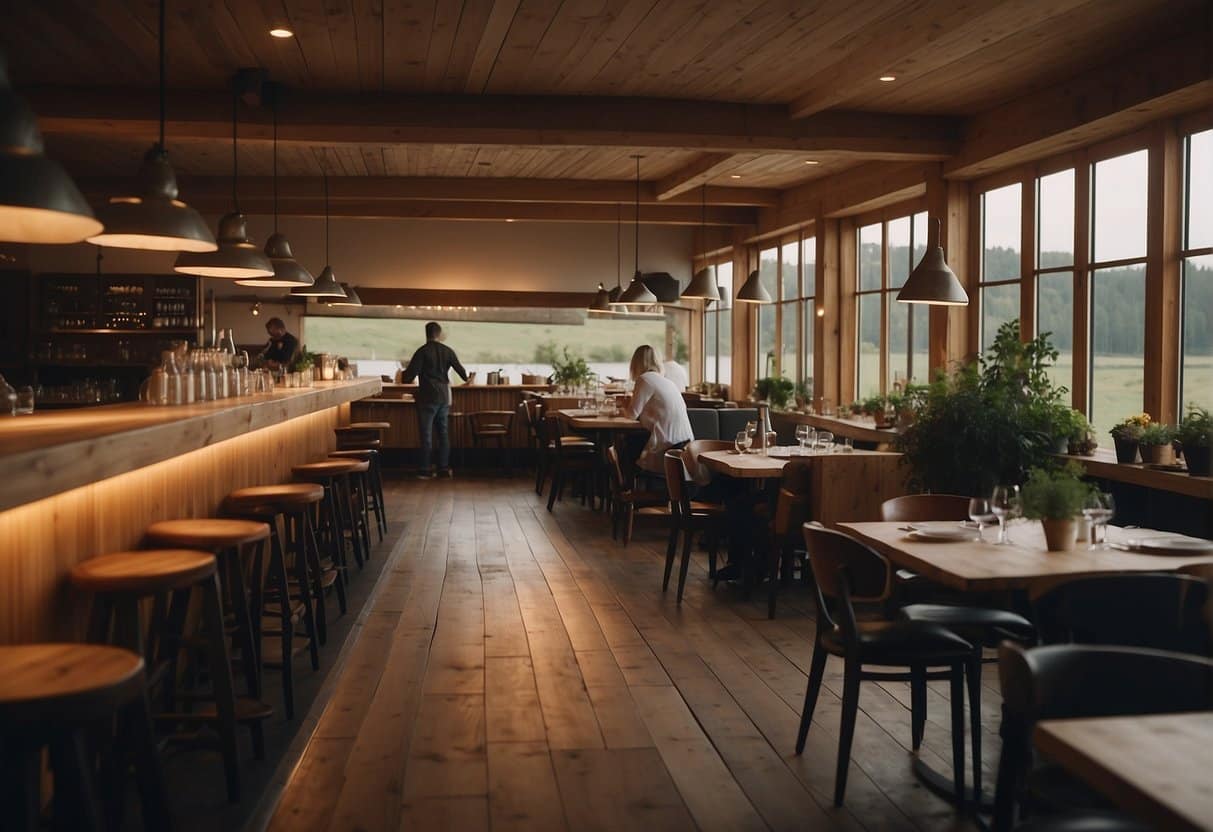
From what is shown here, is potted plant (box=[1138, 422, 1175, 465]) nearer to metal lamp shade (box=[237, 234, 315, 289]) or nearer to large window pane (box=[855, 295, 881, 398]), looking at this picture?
large window pane (box=[855, 295, 881, 398])

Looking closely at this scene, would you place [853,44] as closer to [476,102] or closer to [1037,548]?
[476,102]

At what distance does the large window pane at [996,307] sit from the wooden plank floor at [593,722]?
9.60 ft

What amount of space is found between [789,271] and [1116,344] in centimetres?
608

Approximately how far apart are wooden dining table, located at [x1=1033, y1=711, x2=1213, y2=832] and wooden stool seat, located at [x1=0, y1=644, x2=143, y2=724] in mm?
1883

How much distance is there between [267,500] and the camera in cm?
505

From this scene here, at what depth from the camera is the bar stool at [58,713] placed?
228 centimetres

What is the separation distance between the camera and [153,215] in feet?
14.4

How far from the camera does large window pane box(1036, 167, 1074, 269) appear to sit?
746 centimetres

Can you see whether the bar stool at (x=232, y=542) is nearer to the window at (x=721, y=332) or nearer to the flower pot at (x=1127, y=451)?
the flower pot at (x=1127, y=451)

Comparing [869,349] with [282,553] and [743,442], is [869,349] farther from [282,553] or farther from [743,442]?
[282,553]

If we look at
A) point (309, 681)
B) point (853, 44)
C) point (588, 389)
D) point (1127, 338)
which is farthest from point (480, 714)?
point (588, 389)

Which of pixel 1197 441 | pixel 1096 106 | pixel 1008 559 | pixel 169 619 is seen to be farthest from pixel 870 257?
pixel 169 619

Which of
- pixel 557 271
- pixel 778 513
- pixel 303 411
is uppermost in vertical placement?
pixel 557 271

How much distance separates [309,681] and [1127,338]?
17.2 ft
